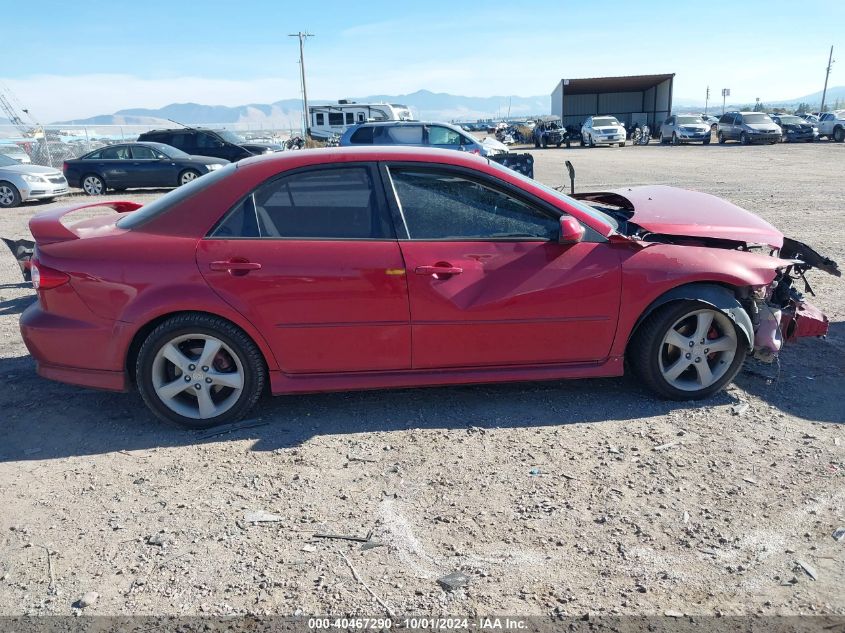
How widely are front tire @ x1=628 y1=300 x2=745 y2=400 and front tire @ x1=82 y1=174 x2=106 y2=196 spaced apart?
17.1 metres

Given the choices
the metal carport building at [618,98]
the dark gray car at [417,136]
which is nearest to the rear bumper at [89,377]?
the dark gray car at [417,136]

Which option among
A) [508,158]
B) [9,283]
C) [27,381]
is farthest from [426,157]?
[508,158]

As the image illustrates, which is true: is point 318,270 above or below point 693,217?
below

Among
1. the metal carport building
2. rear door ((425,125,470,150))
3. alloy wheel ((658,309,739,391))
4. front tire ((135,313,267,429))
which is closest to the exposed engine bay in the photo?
alloy wheel ((658,309,739,391))

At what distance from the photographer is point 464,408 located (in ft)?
13.4

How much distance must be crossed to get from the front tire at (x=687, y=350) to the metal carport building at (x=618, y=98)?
4490cm

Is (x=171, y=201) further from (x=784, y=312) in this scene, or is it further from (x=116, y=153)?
(x=116, y=153)

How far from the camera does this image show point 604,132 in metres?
39.0

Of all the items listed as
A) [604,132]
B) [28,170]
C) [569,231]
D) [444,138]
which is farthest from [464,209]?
[604,132]

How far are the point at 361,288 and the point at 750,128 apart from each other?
36.6 m

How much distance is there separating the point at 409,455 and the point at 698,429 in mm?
1717

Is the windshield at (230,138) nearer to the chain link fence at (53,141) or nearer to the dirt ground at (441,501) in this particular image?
the chain link fence at (53,141)

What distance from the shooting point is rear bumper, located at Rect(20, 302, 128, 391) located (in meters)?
3.71

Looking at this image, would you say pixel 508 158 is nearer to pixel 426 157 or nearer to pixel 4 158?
pixel 426 157
